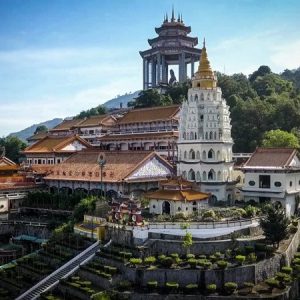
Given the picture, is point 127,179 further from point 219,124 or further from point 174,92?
point 174,92

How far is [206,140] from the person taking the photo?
1772 inches

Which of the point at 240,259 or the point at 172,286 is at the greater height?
the point at 240,259

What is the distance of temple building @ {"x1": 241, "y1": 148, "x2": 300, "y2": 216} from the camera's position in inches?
1617

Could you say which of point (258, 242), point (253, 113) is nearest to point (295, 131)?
point (253, 113)

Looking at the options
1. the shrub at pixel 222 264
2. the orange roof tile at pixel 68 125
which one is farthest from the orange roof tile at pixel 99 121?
the shrub at pixel 222 264

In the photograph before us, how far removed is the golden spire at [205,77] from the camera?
46.3 m

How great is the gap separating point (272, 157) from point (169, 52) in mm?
46262

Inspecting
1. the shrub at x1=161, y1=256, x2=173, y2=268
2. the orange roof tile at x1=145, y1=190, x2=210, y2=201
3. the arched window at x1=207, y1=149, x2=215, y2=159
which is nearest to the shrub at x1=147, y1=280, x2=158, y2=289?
Result: the shrub at x1=161, y1=256, x2=173, y2=268

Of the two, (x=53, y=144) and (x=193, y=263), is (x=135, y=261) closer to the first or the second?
(x=193, y=263)

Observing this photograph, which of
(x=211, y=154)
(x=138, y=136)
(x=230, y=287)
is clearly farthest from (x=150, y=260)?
(x=138, y=136)

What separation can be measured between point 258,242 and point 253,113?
2912cm

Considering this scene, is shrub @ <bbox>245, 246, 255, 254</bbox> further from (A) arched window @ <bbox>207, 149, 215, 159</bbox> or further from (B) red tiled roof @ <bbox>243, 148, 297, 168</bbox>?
(A) arched window @ <bbox>207, 149, 215, 159</bbox>

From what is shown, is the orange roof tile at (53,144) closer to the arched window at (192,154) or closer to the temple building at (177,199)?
the arched window at (192,154)

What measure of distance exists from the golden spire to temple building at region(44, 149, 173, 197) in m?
7.80
